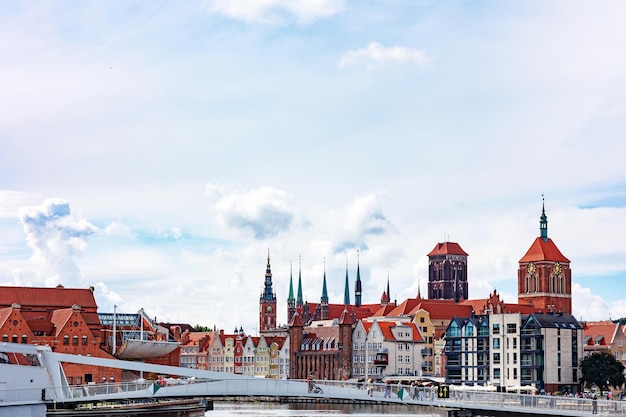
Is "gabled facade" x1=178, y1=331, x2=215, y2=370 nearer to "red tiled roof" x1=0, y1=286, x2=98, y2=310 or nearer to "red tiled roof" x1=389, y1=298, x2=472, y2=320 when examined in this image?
"red tiled roof" x1=389, y1=298, x2=472, y2=320

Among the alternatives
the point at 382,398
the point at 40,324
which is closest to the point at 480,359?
the point at 40,324

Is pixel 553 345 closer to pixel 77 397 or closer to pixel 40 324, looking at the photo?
pixel 40 324

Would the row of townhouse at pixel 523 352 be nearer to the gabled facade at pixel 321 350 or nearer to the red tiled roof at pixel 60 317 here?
the gabled facade at pixel 321 350

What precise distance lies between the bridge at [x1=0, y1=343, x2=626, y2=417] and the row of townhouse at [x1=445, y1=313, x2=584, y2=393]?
64231mm

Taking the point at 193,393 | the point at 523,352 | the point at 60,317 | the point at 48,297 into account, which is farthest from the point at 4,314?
the point at 523,352

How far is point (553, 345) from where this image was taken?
129 metres

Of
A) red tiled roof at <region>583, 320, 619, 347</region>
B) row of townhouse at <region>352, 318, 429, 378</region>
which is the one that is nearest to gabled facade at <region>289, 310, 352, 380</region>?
row of townhouse at <region>352, 318, 429, 378</region>

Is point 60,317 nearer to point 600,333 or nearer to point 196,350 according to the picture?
point 600,333

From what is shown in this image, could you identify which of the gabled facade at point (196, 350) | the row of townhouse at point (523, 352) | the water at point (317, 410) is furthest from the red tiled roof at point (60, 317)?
the gabled facade at point (196, 350)

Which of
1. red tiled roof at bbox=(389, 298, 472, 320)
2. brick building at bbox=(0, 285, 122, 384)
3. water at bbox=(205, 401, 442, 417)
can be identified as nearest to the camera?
water at bbox=(205, 401, 442, 417)

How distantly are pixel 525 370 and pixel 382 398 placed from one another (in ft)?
234

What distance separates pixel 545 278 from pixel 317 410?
8585 centimetres

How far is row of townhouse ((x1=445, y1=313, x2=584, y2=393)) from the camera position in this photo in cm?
12825

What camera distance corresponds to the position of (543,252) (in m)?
182
